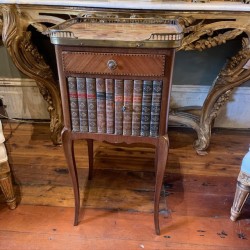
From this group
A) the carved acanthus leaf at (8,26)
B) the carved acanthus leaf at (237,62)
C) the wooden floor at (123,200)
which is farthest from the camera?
the carved acanthus leaf at (237,62)

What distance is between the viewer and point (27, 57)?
143 centimetres

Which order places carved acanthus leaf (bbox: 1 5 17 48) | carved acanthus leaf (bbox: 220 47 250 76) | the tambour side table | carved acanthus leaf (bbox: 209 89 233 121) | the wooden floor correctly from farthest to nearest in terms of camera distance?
carved acanthus leaf (bbox: 209 89 233 121), carved acanthus leaf (bbox: 220 47 250 76), carved acanthus leaf (bbox: 1 5 17 48), the wooden floor, the tambour side table

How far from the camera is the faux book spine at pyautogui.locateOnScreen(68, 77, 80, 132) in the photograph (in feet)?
2.90

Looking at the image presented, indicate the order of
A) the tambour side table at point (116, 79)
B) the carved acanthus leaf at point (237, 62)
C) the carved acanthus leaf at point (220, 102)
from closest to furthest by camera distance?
the tambour side table at point (116, 79), the carved acanthus leaf at point (237, 62), the carved acanthus leaf at point (220, 102)

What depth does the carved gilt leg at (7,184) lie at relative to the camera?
1.15 m

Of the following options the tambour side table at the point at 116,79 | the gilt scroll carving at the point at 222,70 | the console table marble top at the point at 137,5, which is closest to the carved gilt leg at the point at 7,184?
the tambour side table at the point at 116,79

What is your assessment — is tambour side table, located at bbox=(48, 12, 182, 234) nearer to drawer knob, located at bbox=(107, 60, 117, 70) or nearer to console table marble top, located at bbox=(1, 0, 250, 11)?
drawer knob, located at bbox=(107, 60, 117, 70)

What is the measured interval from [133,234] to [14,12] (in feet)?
3.80

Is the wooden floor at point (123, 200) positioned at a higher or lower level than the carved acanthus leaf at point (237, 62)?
lower

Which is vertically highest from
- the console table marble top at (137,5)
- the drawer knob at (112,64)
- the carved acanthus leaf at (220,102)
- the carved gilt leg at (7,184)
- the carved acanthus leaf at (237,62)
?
the console table marble top at (137,5)

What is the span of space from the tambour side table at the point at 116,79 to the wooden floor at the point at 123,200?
35 cm

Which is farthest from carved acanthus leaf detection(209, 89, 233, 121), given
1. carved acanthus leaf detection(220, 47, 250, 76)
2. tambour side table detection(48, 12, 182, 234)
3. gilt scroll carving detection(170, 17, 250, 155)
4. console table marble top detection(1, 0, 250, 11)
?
tambour side table detection(48, 12, 182, 234)

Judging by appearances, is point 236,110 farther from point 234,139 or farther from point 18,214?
A: point 18,214

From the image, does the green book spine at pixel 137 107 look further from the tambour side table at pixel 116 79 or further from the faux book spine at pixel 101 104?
the faux book spine at pixel 101 104
